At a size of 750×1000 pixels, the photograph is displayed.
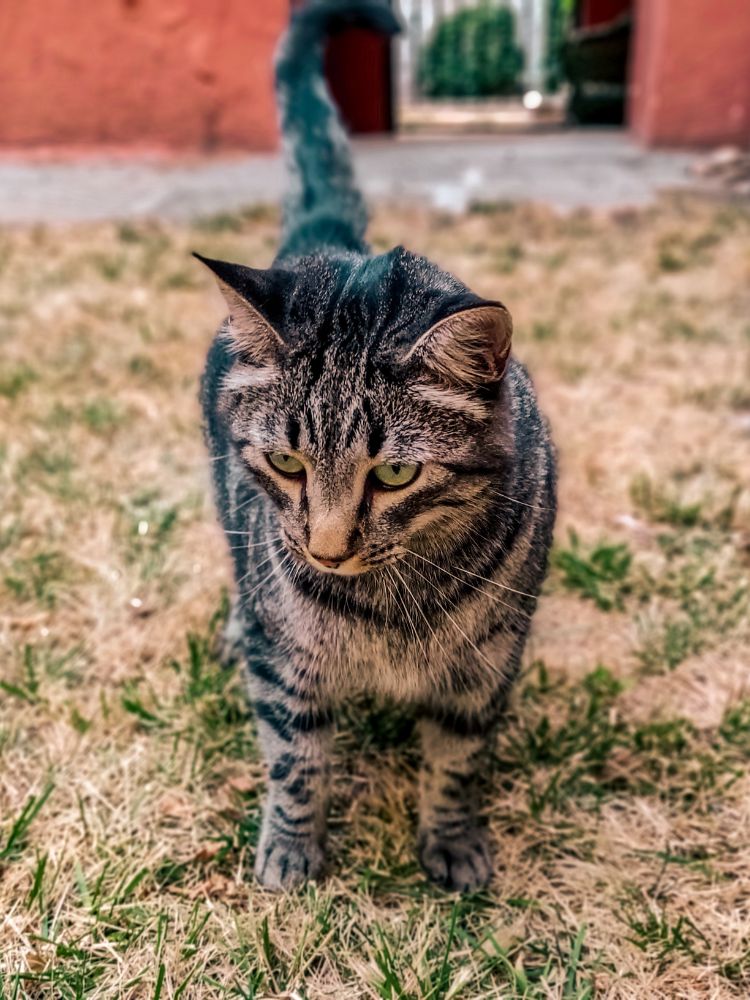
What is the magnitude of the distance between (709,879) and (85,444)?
207cm

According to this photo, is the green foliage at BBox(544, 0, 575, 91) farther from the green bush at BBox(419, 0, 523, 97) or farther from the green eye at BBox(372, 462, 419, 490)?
the green eye at BBox(372, 462, 419, 490)

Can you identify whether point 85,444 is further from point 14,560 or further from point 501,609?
point 501,609

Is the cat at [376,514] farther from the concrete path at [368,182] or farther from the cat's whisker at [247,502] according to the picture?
the concrete path at [368,182]

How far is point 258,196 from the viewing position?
214 inches

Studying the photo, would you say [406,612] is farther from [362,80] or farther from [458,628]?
[362,80]

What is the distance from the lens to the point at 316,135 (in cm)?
200

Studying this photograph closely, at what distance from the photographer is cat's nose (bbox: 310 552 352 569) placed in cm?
114

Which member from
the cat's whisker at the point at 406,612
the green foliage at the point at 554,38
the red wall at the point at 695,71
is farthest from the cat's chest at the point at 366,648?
the green foliage at the point at 554,38

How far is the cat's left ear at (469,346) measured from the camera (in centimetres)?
105

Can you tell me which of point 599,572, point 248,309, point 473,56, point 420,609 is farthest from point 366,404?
point 473,56

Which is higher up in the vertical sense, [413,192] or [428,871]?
[413,192]

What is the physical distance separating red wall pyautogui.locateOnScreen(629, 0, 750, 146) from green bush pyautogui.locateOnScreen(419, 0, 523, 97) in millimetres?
5685

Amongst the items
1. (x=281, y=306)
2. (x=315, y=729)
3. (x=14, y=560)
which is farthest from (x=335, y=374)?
(x=14, y=560)

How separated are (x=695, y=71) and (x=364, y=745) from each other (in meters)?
5.57
